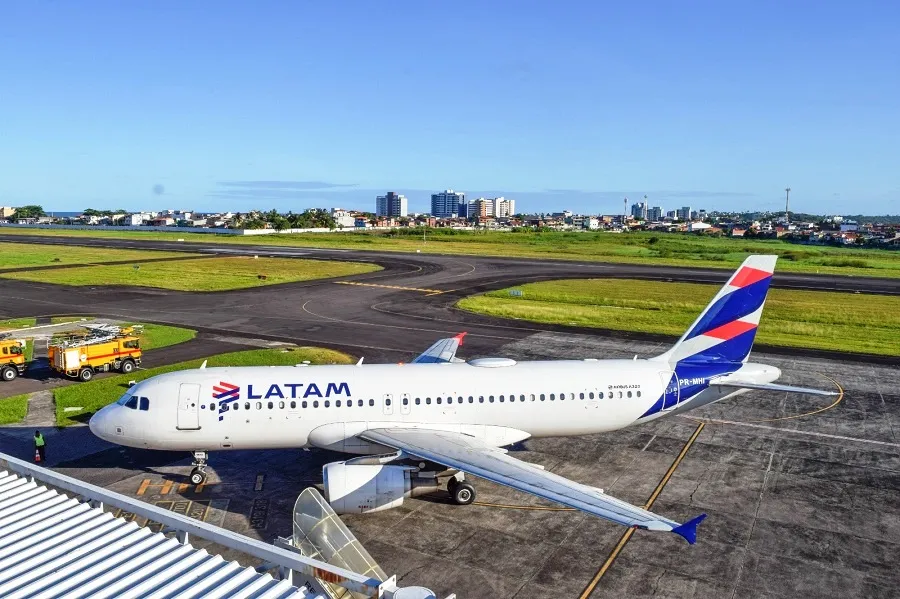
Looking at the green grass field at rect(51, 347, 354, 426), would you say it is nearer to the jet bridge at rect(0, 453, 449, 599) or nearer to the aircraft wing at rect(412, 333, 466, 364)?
the aircraft wing at rect(412, 333, 466, 364)

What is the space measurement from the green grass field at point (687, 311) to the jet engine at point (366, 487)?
42886mm

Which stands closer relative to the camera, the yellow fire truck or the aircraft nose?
the aircraft nose

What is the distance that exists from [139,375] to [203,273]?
6453 centimetres

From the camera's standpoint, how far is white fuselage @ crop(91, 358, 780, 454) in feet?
84.1

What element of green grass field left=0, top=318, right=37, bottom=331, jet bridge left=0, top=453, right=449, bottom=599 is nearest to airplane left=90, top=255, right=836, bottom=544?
jet bridge left=0, top=453, right=449, bottom=599

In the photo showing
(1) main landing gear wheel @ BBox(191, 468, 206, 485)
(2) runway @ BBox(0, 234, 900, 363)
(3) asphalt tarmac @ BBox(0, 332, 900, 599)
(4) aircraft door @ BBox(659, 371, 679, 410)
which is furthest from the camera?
(2) runway @ BBox(0, 234, 900, 363)

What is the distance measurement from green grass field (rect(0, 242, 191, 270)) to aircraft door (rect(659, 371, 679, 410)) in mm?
114520

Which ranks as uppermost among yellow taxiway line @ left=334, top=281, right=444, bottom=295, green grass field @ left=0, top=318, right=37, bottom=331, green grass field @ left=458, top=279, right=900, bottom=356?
yellow taxiway line @ left=334, top=281, right=444, bottom=295

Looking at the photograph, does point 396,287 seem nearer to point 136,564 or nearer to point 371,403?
point 371,403

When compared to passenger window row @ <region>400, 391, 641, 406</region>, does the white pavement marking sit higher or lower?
lower

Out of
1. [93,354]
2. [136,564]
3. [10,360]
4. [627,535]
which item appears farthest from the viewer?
[93,354]

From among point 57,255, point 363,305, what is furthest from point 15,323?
point 57,255

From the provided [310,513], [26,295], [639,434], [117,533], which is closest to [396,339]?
[639,434]

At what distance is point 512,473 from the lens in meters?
21.2
